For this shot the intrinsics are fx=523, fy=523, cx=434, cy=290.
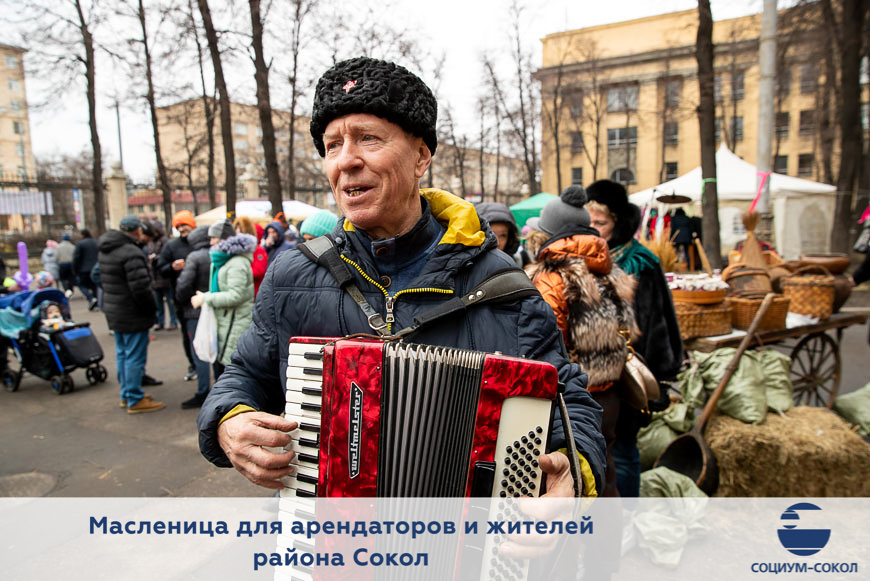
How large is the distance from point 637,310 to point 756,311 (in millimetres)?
1888

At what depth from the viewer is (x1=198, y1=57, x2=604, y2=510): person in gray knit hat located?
143 centimetres

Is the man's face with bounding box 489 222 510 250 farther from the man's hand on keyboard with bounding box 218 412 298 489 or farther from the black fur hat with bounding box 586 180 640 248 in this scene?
the man's hand on keyboard with bounding box 218 412 298 489

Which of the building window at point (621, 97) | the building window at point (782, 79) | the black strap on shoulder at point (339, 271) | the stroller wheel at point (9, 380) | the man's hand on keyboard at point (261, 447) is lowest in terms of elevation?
the stroller wheel at point (9, 380)

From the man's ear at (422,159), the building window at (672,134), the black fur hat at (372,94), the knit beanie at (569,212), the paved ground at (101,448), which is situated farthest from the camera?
the building window at (672,134)

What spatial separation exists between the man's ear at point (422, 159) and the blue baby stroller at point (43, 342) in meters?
6.30

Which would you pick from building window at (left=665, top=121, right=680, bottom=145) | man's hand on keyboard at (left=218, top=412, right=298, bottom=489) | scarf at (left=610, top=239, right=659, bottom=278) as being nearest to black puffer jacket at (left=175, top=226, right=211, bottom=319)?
scarf at (left=610, top=239, right=659, bottom=278)

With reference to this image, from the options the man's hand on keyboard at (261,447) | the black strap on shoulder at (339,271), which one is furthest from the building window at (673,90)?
the man's hand on keyboard at (261,447)

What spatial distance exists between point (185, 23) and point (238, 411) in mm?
12962

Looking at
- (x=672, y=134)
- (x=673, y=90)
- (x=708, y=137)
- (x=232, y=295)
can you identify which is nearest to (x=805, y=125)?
(x=672, y=134)

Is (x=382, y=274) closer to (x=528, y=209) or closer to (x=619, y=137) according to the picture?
(x=528, y=209)

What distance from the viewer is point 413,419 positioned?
1230mm

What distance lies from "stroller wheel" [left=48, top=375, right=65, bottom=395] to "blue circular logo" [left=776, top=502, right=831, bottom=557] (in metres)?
7.26

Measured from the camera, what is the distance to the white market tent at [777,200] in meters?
13.3

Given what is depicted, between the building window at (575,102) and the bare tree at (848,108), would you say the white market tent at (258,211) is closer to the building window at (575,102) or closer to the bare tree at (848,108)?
the bare tree at (848,108)
